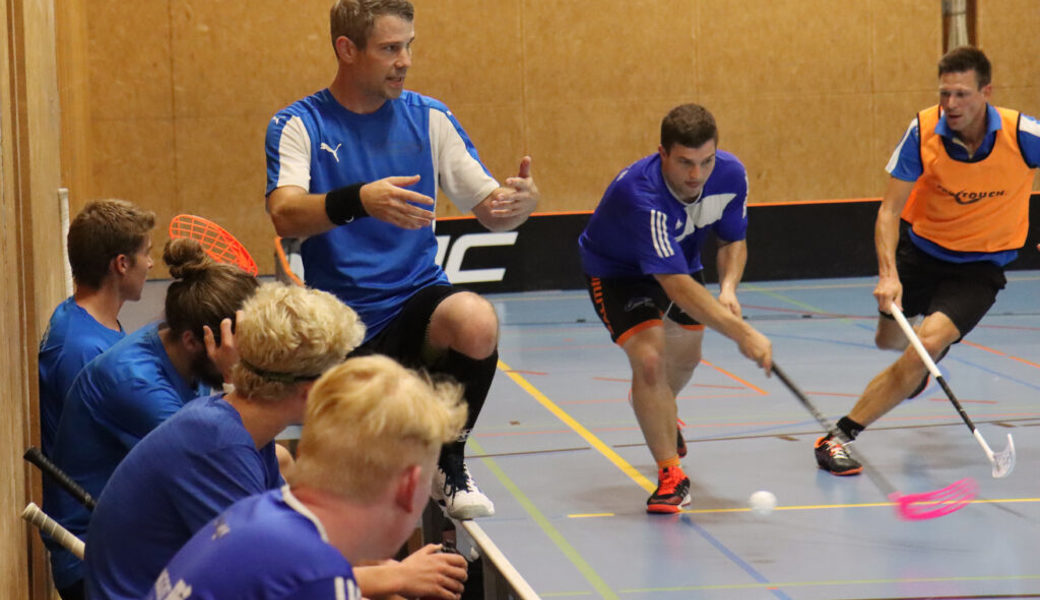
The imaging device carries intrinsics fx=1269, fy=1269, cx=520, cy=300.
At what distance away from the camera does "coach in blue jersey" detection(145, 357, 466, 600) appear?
5.46ft

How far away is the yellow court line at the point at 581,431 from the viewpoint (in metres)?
5.93

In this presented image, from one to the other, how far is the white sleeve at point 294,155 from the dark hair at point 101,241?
1.57 ft

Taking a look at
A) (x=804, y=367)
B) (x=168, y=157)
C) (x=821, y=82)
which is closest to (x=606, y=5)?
(x=821, y=82)

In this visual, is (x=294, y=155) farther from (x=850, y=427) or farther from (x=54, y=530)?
(x=850, y=427)

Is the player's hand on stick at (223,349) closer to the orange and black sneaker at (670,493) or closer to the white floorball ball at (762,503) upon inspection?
the orange and black sneaker at (670,493)

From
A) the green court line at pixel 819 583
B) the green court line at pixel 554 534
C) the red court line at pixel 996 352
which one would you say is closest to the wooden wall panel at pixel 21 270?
the green court line at pixel 554 534

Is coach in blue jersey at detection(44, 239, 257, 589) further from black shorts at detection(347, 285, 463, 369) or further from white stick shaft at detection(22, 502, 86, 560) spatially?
black shorts at detection(347, 285, 463, 369)

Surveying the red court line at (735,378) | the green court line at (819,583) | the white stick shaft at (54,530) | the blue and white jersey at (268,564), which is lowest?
the red court line at (735,378)

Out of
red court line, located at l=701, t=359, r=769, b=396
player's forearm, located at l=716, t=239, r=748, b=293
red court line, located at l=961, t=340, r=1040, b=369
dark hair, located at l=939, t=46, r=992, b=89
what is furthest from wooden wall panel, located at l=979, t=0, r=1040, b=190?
player's forearm, located at l=716, t=239, r=748, b=293

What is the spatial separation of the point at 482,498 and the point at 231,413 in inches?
60.2

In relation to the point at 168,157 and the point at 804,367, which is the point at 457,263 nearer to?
the point at 168,157

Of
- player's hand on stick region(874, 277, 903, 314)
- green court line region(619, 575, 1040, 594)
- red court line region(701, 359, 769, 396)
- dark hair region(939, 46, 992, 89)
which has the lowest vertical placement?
red court line region(701, 359, 769, 396)

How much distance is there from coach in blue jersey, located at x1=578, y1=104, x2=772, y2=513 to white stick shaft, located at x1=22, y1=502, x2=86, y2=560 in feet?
8.86

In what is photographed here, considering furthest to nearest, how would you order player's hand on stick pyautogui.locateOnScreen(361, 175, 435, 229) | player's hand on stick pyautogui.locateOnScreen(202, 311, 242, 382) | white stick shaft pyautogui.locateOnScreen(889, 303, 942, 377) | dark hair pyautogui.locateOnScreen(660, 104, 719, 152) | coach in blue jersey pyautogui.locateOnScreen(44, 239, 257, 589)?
white stick shaft pyautogui.locateOnScreen(889, 303, 942, 377), dark hair pyautogui.locateOnScreen(660, 104, 719, 152), player's hand on stick pyautogui.locateOnScreen(361, 175, 435, 229), coach in blue jersey pyautogui.locateOnScreen(44, 239, 257, 589), player's hand on stick pyautogui.locateOnScreen(202, 311, 242, 382)
